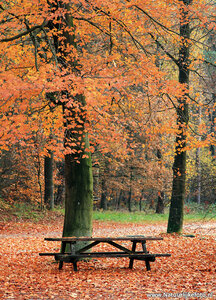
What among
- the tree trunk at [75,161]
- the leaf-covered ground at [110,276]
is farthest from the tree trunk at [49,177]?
the tree trunk at [75,161]

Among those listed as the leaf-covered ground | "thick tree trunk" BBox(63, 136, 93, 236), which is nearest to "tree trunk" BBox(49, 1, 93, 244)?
"thick tree trunk" BBox(63, 136, 93, 236)

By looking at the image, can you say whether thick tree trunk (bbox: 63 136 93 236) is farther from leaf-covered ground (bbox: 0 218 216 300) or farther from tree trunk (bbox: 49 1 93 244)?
leaf-covered ground (bbox: 0 218 216 300)

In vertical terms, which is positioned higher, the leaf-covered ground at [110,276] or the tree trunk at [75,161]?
the tree trunk at [75,161]

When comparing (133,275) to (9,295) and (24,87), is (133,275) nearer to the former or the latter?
(9,295)

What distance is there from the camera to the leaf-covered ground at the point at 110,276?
19.7 feet

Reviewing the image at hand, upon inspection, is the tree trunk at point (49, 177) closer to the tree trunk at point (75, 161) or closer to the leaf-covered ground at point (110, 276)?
the leaf-covered ground at point (110, 276)

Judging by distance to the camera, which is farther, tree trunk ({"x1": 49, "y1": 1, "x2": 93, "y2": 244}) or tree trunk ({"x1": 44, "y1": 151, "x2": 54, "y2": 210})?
tree trunk ({"x1": 44, "y1": 151, "x2": 54, "y2": 210})

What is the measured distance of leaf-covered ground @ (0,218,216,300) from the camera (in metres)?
6.02

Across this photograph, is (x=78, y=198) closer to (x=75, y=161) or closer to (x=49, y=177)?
(x=75, y=161)

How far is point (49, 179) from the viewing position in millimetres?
21109

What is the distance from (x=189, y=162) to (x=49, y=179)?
43.6 ft

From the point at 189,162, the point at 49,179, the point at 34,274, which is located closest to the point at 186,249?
the point at 34,274

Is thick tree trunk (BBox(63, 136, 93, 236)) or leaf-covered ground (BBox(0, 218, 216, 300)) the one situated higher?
thick tree trunk (BBox(63, 136, 93, 236))

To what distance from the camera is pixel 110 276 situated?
24.4 ft
